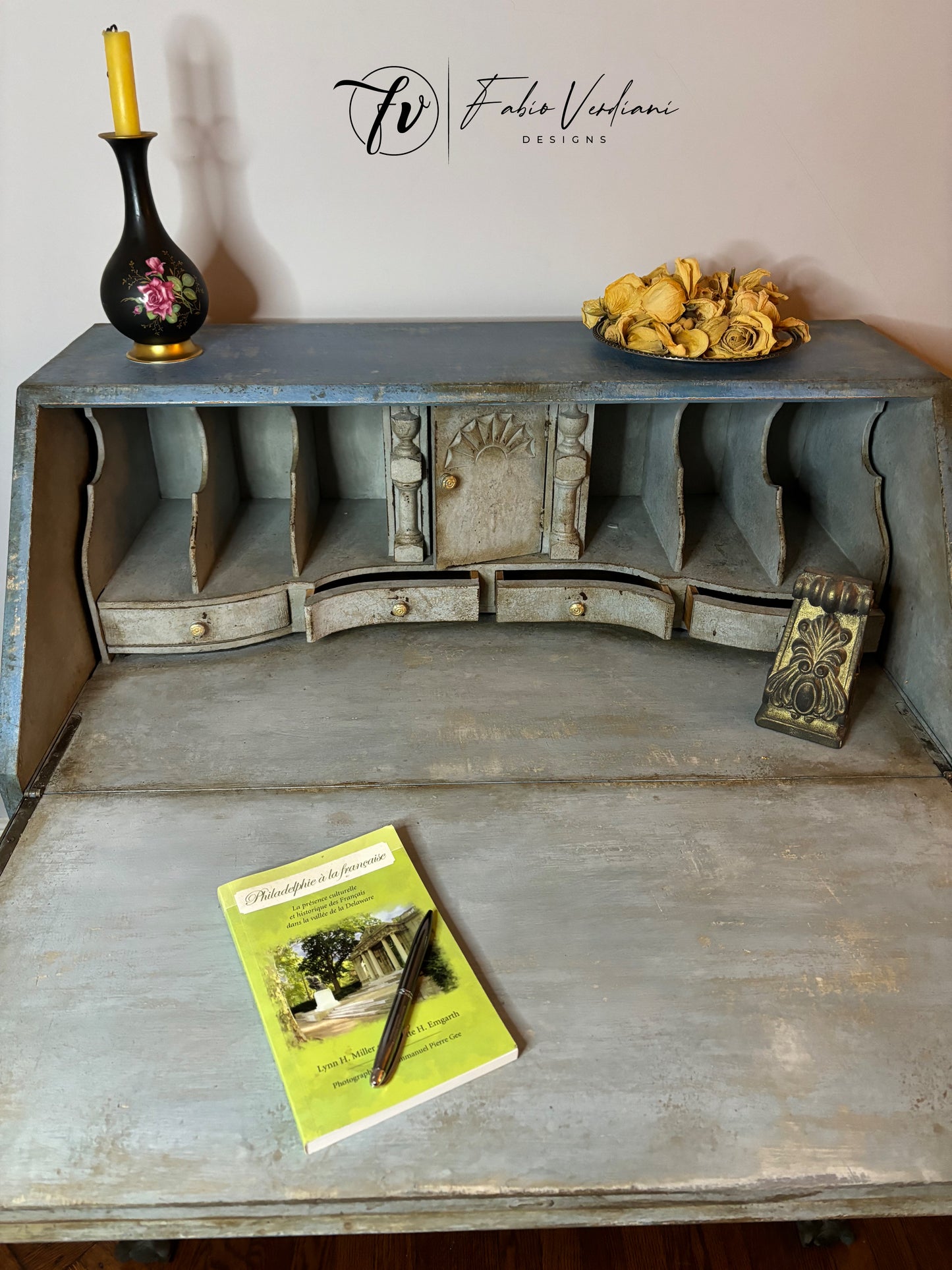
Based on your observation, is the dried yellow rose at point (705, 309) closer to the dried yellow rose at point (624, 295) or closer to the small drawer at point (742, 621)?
the dried yellow rose at point (624, 295)

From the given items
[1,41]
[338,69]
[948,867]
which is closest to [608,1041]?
[948,867]

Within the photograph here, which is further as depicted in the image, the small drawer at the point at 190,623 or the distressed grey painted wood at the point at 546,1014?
the small drawer at the point at 190,623

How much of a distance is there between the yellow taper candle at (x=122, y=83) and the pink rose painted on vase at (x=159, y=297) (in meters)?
0.18

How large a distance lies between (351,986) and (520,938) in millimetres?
189

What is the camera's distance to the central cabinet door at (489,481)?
135cm

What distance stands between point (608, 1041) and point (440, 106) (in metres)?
1.35

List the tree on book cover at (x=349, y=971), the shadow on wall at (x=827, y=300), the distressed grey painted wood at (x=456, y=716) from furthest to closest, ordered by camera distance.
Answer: the shadow on wall at (x=827, y=300), the distressed grey painted wood at (x=456, y=716), the tree on book cover at (x=349, y=971)

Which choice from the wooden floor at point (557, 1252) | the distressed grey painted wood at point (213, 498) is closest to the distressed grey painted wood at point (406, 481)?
the distressed grey painted wood at point (213, 498)

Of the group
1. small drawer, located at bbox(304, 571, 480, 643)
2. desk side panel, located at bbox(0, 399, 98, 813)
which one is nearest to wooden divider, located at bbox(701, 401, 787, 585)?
small drawer, located at bbox(304, 571, 480, 643)

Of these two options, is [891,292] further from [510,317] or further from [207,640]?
[207,640]

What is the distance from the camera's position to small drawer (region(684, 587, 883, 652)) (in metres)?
1.41

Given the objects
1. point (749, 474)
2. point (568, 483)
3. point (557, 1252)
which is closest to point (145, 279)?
point (568, 483)

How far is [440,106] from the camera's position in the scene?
4.70 ft

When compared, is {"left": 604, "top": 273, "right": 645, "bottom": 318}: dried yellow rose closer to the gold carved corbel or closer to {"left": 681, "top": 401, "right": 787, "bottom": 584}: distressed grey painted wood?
{"left": 681, "top": 401, "right": 787, "bottom": 584}: distressed grey painted wood
